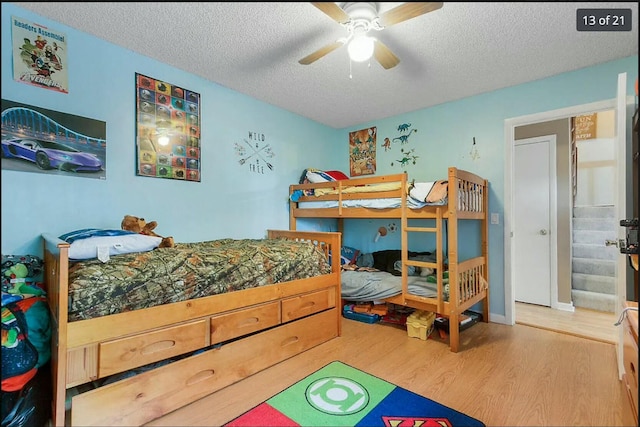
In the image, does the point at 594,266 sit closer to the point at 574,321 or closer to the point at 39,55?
the point at 574,321

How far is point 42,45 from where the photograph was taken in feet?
6.44

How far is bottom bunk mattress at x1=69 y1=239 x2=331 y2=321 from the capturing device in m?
1.46

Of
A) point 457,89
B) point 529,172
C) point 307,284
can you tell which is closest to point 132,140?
point 307,284

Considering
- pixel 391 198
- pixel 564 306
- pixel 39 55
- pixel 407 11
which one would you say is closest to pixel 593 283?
pixel 564 306

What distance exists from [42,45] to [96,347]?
1892 millimetres

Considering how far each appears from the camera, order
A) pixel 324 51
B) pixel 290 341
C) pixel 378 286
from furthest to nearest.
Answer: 1. pixel 378 286
2. pixel 290 341
3. pixel 324 51

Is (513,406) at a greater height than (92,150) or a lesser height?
lesser

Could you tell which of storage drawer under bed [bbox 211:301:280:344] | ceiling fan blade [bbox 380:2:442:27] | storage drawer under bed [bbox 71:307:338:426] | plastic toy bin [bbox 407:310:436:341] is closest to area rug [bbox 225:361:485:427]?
storage drawer under bed [bbox 71:307:338:426]

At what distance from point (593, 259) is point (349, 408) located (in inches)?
142

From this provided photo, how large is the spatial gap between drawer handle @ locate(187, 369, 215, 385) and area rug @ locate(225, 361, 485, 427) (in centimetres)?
32

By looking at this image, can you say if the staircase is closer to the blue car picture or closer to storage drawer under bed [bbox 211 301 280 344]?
storage drawer under bed [bbox 211 301 280 344]

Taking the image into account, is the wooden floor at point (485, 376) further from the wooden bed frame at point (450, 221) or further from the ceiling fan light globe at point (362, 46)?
the ceiling fan light globe at point (362, 46)

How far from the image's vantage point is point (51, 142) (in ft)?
6.55

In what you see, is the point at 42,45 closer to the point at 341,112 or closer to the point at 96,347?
the point at 96,347
